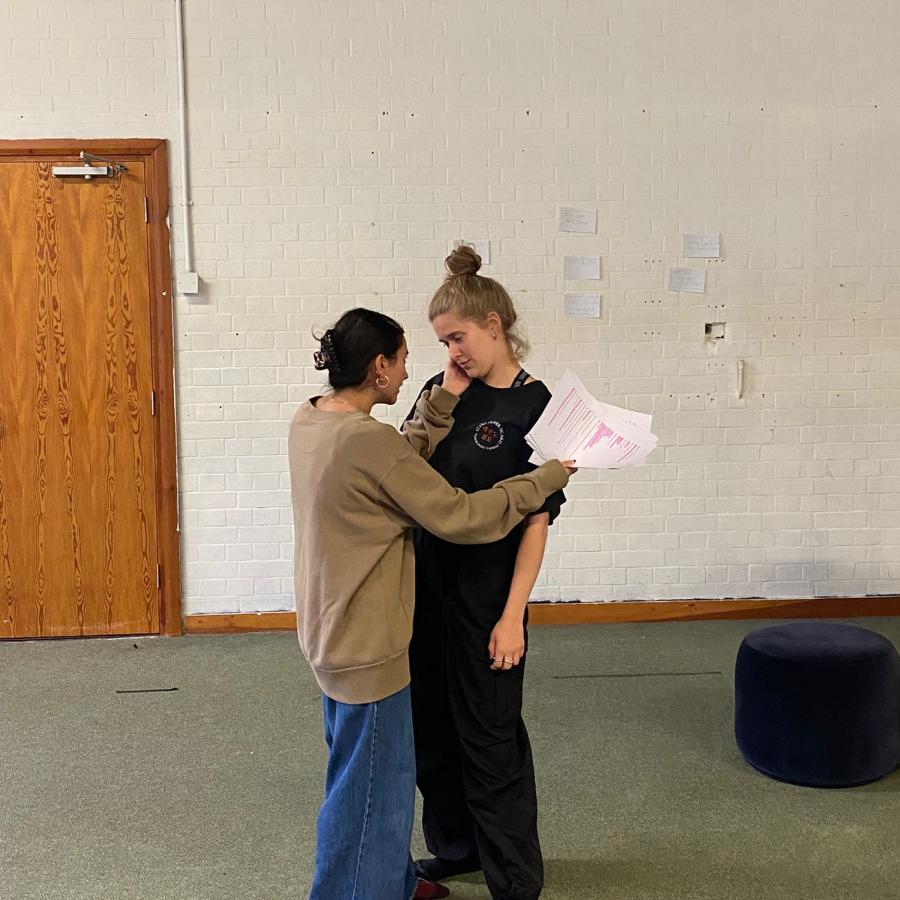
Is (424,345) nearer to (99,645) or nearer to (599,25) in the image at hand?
(599,25)

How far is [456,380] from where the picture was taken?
225cm

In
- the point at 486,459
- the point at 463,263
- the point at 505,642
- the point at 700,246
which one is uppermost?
the point at 700,246

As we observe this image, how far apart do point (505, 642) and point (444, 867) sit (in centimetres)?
73

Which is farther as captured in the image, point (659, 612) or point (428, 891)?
point (659, 612)

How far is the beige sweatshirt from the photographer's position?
75.3 inches

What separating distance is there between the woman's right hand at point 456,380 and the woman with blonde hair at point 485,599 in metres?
0.01

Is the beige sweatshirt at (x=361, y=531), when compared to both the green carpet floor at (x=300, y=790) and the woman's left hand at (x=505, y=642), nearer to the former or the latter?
the woman's left hand at (x=505, y=642)

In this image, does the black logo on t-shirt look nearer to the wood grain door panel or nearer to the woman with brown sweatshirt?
the woman with brown sweatshirt

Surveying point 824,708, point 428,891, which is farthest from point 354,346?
point 824,708

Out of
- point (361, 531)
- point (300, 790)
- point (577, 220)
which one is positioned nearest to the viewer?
point (361, 531)

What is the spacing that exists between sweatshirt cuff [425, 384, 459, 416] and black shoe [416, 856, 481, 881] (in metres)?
1.13

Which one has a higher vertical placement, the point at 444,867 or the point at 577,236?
the point at 577,236

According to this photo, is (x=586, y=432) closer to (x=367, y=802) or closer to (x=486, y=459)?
(x=486, y=459)

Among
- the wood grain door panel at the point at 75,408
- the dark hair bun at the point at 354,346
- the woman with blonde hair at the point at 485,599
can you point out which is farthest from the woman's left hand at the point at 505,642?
the wood grain door panel at the point at 75,408
